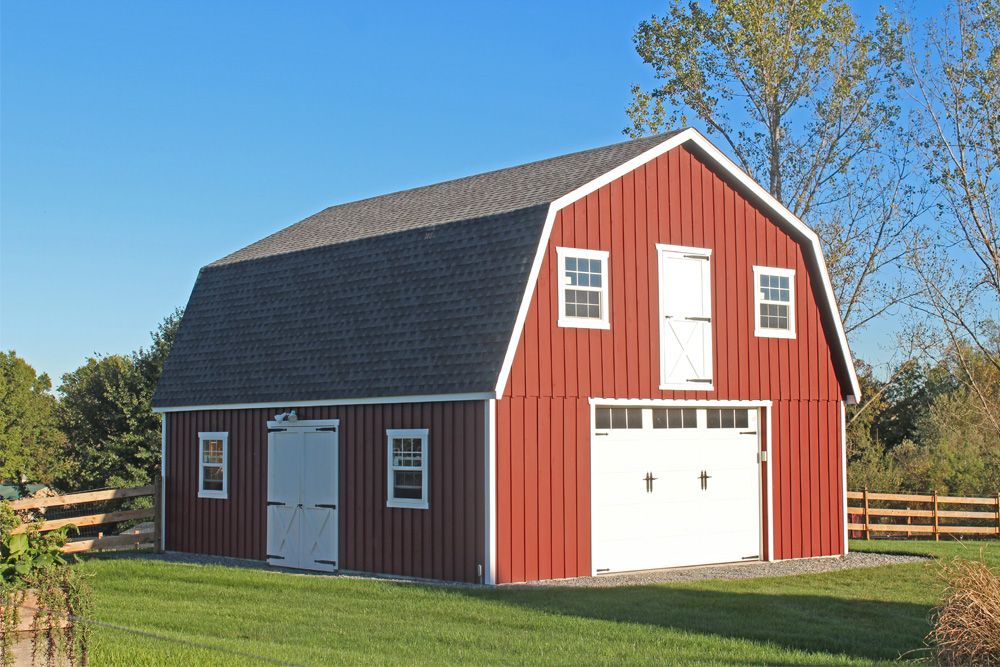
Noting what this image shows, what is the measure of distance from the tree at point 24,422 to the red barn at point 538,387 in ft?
128

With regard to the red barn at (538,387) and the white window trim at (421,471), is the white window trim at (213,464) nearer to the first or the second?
the red barn at (538,387)

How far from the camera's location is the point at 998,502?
27328 mm

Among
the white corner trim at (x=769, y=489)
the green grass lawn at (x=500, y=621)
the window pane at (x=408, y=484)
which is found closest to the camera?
the green grass lawn at (x=500, y=621)

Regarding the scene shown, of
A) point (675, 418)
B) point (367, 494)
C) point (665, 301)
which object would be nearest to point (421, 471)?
point (367, 494)

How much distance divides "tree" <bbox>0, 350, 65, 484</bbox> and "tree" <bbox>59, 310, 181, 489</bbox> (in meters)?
22.9

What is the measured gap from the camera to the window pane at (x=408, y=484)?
18109 mm

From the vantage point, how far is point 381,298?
19.8 m

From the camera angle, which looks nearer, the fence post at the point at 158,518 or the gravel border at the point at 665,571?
the gravel border at the point at 665,571

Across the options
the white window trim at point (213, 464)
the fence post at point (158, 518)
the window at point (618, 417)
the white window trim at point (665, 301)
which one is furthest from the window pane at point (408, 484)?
the fence post at point (158, 518)

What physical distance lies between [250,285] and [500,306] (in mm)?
7299

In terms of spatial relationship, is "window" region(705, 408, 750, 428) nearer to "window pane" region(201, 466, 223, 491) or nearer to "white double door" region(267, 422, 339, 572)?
"white double door" region(267, 422, 339, 572)

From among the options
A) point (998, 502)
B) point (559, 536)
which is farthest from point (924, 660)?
point (998, 502)

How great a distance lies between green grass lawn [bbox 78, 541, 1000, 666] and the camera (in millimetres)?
11250

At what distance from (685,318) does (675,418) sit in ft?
5.19
